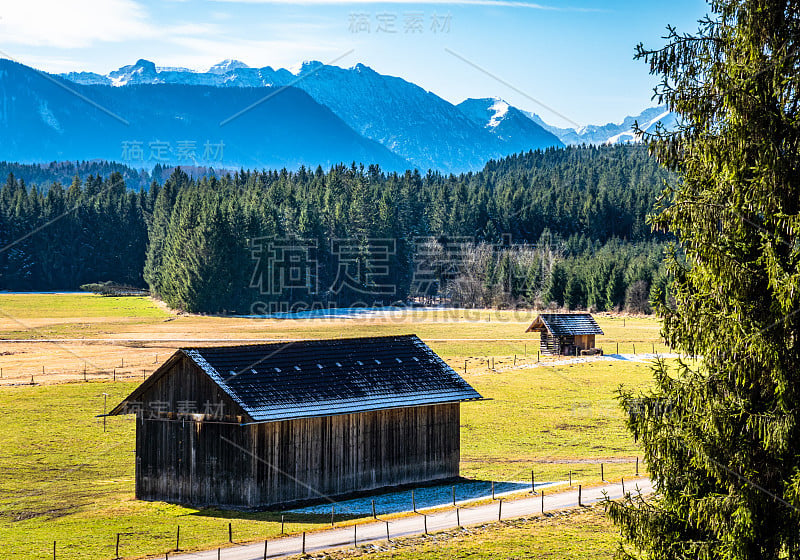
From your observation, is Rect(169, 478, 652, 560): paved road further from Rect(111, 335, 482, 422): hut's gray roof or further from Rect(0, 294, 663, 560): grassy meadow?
Rect(111, 335, 482, 422): hut's gray roof

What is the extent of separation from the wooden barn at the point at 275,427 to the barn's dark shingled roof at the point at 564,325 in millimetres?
44782

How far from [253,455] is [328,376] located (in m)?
4.76

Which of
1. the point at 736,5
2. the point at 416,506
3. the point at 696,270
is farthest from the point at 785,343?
the point at 416,506

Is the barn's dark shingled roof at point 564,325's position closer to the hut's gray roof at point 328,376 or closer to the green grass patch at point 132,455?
the green grass patch at point 132,455

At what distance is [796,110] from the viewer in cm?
1478

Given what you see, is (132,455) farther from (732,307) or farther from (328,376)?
(732,307)

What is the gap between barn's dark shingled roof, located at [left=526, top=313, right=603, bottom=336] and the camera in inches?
3137

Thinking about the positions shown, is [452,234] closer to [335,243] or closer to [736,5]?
[335,243]

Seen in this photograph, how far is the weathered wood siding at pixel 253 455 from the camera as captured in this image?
31516 millimetres

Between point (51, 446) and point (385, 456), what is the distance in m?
16.2

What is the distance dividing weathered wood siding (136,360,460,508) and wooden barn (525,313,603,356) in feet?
153

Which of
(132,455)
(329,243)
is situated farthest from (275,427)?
(329,243)

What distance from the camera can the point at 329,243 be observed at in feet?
479

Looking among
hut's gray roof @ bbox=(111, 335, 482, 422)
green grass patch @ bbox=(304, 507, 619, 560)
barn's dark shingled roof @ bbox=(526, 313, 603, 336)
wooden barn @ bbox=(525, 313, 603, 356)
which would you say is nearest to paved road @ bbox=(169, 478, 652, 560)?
green grass patch @ bbox=(304, 507, 619, 560)
